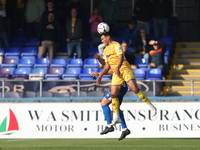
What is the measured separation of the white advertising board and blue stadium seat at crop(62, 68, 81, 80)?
2.52 metres

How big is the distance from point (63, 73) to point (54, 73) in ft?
1.12

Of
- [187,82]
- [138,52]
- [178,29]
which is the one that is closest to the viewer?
[187,82]

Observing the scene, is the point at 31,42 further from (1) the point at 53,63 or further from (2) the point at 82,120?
(2) the point at 82,120

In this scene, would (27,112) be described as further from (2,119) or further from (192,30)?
(192,30)

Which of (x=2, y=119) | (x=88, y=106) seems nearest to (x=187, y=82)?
(x=88, y=106)

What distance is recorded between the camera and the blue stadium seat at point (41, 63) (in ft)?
63.7

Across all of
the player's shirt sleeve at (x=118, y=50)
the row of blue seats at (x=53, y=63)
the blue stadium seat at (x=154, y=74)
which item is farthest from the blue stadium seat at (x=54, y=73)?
the player's shirt sleeve at (x=118, y=50)

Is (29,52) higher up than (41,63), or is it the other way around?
(29,52)

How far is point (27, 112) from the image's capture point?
15.9m

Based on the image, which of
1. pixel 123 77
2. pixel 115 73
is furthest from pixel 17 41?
pixel 115 73

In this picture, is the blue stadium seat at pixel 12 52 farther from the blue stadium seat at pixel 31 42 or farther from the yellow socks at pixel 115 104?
the yellow socks at pixel 115 104

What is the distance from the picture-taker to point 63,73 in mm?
18891

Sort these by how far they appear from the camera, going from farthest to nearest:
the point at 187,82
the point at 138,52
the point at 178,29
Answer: the point at 178,29 → the point at 138,52 → the point at 187,82

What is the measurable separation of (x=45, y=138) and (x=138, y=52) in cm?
528
